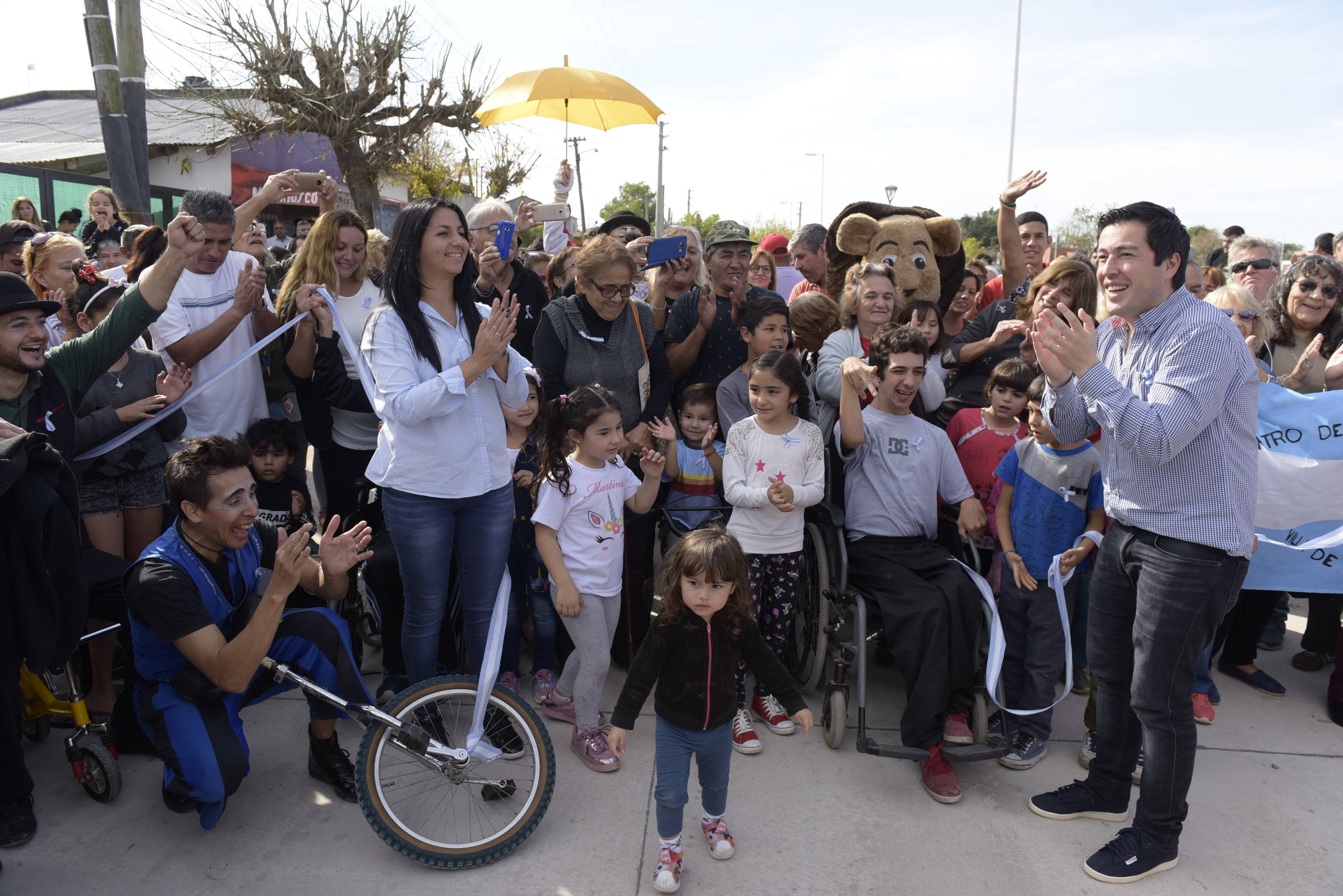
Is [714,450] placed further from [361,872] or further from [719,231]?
[361,872]

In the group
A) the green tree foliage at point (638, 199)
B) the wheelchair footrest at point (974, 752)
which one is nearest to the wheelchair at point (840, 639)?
the wheelchair footrest at point (974, 752)

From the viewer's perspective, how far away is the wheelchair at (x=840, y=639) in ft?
9.89

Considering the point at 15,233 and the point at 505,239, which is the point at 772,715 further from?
the point at 15,233

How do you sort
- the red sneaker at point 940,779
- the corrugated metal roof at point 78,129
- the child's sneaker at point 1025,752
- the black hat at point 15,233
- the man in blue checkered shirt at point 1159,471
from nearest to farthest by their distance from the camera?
1. the man in blue checkered shirt at point 1159,471
2. the red sneaker at point 940,779
3. the child's sneaker at point 1025,752
4. the black hat at point 15,233
5. the corrugated metal roof at point 78,129

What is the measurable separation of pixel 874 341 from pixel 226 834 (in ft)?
10.1

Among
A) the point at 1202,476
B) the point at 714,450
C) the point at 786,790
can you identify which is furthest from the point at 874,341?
the point at 786,790

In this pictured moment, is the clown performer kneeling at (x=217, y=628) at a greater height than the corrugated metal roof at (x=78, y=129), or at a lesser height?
lesser

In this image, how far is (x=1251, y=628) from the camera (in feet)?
12.7

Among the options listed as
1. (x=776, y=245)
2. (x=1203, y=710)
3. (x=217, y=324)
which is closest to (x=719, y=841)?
(x=1203, y=710)

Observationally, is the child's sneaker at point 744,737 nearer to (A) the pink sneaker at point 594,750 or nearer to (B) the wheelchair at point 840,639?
(B) the wheelchair at point 840,639

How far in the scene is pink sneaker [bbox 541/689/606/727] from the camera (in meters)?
3.42

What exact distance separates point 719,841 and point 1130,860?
1.28 m

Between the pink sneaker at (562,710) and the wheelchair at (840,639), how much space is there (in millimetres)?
947

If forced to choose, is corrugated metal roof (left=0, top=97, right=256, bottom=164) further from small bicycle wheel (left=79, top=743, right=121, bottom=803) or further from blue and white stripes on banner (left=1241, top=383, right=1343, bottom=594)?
blue and white stripes on banner (left=1241, top=383, right=1343, bottom=594)
